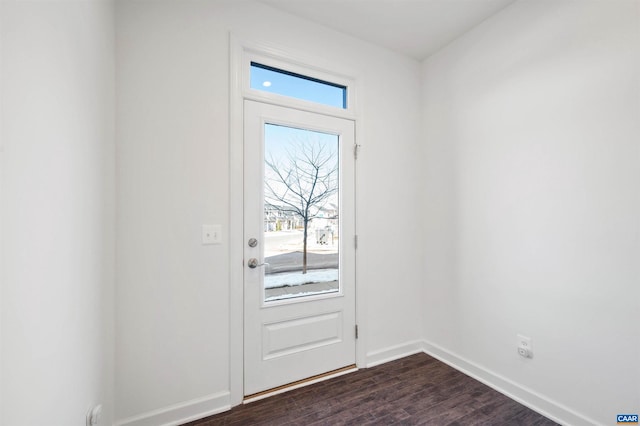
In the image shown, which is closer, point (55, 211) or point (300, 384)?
point (55, 211)

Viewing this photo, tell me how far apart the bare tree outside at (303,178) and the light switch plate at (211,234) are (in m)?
0.41

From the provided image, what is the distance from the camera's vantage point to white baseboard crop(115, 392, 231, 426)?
1.71 metres

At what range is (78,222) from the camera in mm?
1205

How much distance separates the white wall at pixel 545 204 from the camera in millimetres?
1585

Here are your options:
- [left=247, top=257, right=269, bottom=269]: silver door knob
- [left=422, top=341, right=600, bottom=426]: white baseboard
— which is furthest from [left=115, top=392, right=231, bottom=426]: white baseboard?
[left=422, top=341, right=600, bottom=426]: white baseboard

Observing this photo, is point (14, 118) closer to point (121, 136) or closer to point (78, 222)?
point (78, 222)

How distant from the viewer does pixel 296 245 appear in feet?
7.37

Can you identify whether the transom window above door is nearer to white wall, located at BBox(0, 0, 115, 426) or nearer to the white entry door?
the white entry door

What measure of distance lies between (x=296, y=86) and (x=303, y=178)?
2.41 ft

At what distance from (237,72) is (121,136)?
86 centimetres

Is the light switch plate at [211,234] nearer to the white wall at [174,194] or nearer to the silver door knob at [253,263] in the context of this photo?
the white wall at [174,194]

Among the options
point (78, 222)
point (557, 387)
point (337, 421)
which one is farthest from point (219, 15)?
point (557, 387)

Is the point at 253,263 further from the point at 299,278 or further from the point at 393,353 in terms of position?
the point at 393,353

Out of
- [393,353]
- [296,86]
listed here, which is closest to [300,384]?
[393,353]
